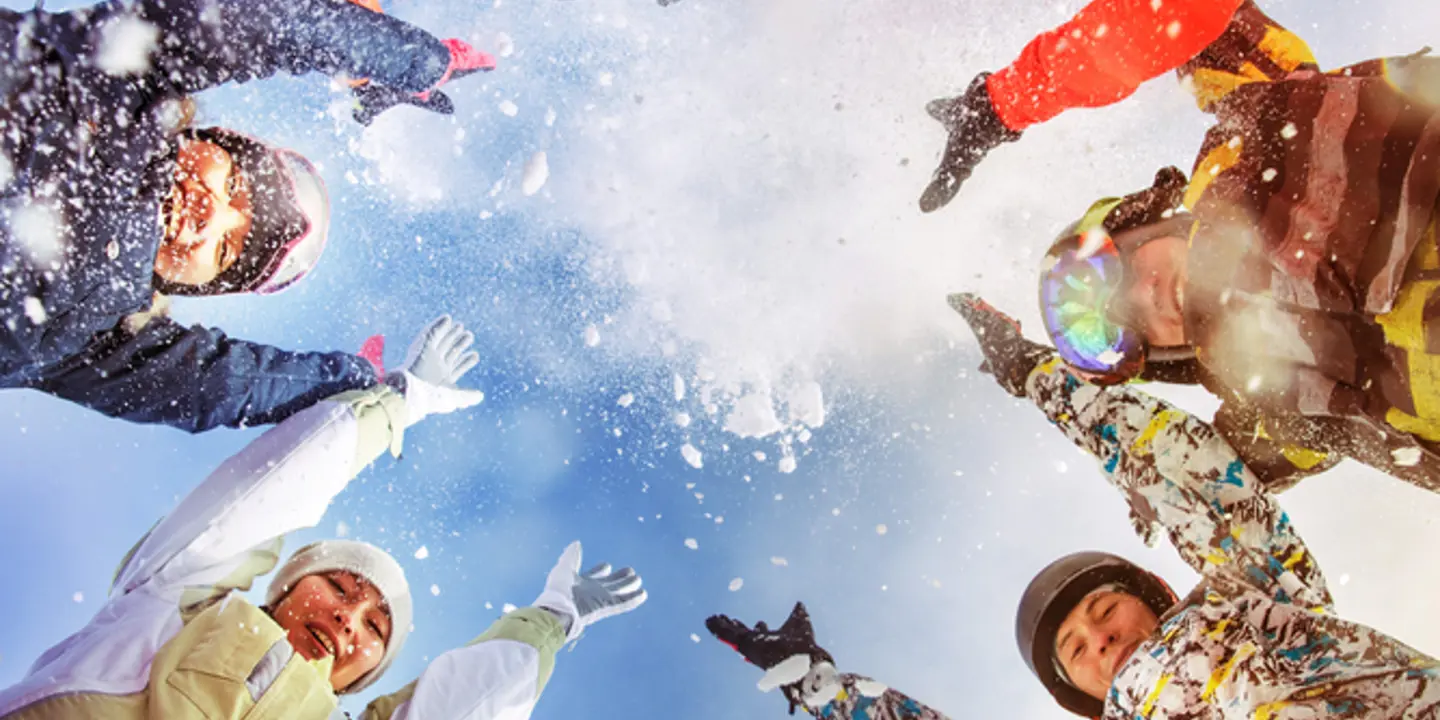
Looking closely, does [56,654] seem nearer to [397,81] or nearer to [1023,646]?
[397,81]

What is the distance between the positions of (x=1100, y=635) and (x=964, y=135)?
2471mm

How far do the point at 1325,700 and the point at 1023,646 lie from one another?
5.70ft

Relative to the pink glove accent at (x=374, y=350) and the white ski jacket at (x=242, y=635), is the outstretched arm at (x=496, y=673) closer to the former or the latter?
the white ski jacket at (x=242, y=635)

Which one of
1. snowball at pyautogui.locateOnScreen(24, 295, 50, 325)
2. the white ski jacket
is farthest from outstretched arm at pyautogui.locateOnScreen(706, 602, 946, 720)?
snowball at pyautogui.locateOnScreen(24, 295, 50, 325)

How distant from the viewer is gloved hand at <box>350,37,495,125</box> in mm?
3883

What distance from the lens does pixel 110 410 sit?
277cm

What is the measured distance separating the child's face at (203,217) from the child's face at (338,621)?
5.63ft

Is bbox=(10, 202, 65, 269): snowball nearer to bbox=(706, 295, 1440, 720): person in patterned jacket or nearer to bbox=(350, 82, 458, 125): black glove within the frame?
bbox=(350, 82, 458, 125): black glove

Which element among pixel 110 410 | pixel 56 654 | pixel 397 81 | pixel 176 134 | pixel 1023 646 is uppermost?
pixel 397 81

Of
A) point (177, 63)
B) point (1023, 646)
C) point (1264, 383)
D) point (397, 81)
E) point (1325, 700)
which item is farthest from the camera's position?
point (1023, 646)

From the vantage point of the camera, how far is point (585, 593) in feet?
15.0

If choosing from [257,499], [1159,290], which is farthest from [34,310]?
[1159,290]

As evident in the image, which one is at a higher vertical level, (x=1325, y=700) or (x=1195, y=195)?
(x=1195, y=195)

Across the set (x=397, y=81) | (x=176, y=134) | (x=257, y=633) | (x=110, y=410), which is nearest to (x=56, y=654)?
(x=257, y=633)
